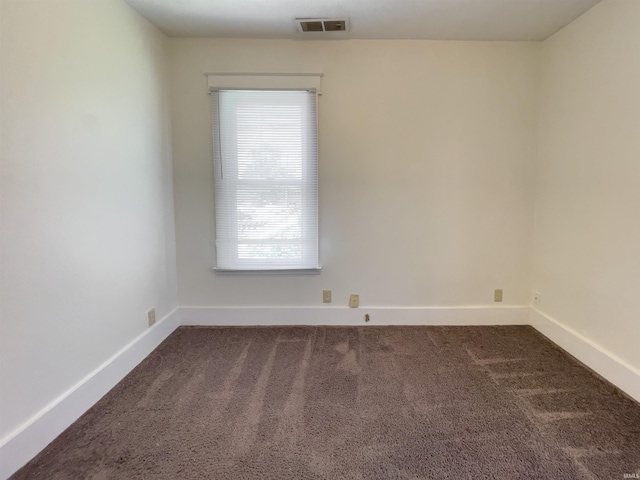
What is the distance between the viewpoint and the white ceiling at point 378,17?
202cm

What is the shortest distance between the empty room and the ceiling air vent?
0.14 ft

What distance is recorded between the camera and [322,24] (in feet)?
7.45

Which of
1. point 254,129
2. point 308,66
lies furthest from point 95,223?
point 308,66

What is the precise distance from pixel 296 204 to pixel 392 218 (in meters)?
0.85

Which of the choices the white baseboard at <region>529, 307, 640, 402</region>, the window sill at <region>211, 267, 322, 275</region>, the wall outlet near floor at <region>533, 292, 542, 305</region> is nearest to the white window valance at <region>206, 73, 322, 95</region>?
the window sill at <region>211, 267, 322, 275</region>

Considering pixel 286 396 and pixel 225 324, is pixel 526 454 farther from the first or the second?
pixel 225 324

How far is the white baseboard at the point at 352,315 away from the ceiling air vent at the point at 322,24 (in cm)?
228

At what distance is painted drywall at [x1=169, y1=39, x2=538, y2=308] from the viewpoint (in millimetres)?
2537

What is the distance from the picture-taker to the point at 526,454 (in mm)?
1391

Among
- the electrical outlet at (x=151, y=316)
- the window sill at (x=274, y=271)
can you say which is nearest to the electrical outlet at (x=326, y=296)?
the window sill at (x=274, y=271)

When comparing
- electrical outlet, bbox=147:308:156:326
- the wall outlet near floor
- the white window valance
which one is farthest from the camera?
the wall outlet near floor

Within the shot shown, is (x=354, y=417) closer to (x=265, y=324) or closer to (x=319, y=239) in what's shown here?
(x=265, y=324)

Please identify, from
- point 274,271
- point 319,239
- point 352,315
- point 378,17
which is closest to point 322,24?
point 378,17

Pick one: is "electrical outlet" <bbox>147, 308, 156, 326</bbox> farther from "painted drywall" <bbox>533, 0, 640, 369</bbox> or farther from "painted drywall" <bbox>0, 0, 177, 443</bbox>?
"painted drywall" <bbox>533, 0, 640, 369</bbox>
